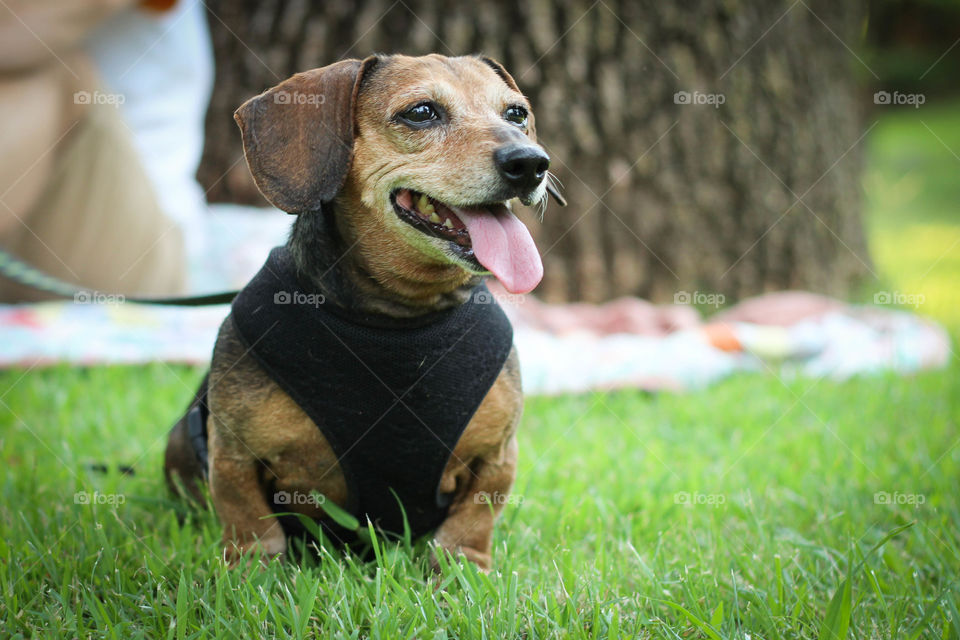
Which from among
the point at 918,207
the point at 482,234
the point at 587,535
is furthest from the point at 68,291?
the point at 918,207

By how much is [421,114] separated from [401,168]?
21 cm

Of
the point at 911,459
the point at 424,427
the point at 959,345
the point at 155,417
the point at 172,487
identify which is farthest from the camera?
the point at 959,345

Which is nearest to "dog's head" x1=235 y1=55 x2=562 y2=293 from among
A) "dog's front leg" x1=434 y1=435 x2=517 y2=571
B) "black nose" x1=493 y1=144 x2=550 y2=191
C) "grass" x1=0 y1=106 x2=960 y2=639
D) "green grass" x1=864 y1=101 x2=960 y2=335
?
"black nose" x1=493 y1=144 x2=550 y2=191

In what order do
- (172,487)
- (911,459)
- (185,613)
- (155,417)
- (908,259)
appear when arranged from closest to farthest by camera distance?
(185,613)
(172,487)
(911,459)
(155,417)
(908,259)

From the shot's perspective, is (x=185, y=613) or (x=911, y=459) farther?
(x=911, y=459)

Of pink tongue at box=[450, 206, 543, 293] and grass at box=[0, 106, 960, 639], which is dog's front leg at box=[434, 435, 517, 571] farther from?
pink tongue at box=[450, 206, 543, 293]

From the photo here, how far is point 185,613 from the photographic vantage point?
1.90 metres

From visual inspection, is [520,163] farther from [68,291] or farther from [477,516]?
[68,291]

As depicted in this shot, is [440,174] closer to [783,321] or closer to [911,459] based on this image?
[911,459]

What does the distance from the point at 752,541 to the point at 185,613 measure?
1713 millimetres

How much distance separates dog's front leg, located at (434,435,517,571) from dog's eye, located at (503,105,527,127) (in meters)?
1.00

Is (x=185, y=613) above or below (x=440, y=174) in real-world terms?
below

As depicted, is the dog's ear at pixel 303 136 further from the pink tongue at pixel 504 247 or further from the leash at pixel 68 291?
the leash at pixel 68 291

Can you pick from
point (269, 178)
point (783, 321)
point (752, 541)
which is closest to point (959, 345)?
point (783, 321)
